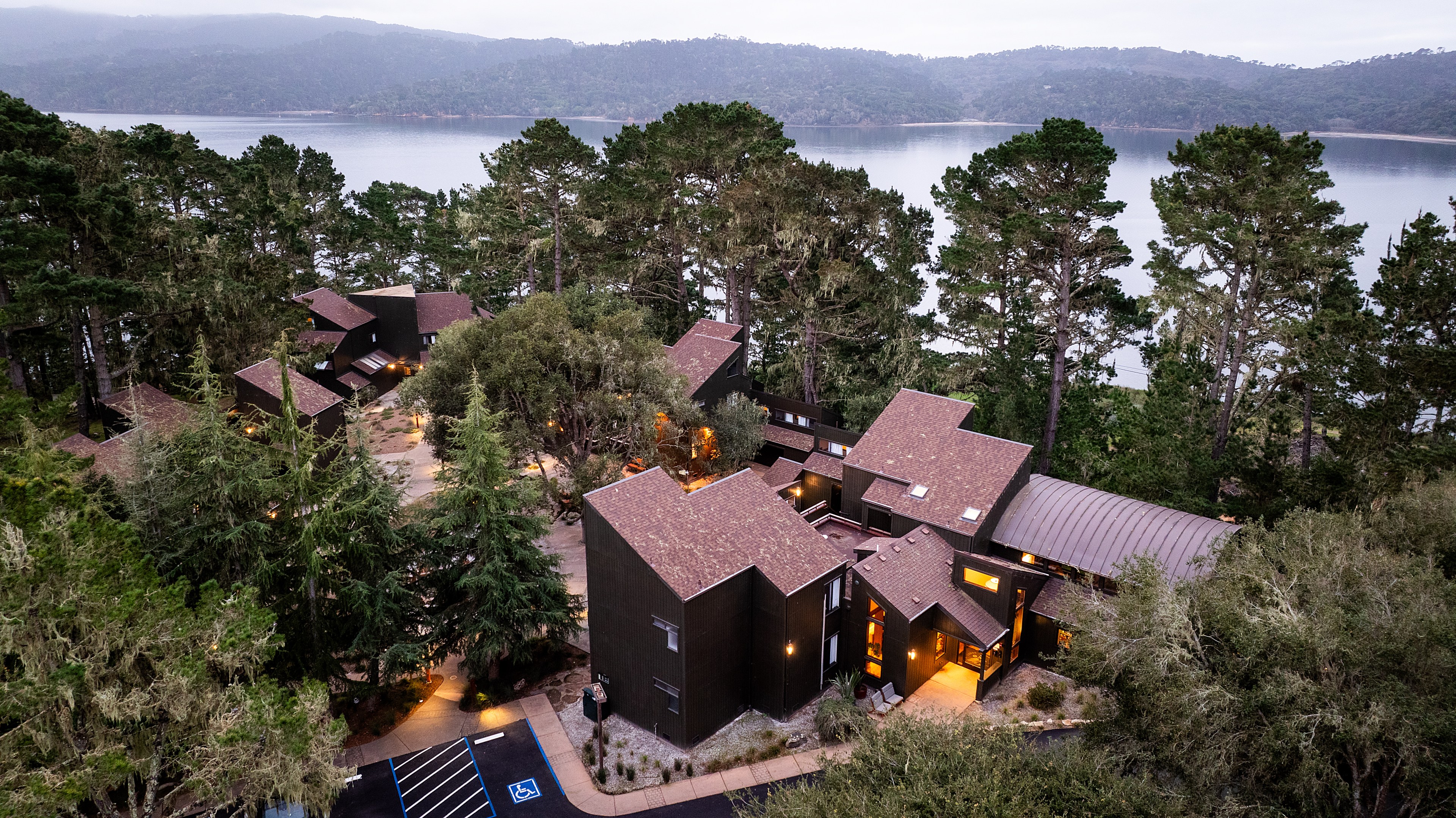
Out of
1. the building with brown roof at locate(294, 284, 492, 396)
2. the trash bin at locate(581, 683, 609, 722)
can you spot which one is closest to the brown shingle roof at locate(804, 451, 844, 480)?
the trash bin at locate(581, 683, 609, 722)

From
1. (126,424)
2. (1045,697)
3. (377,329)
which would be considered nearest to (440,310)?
(377,329)

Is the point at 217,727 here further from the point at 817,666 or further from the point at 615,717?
the point at 817,666

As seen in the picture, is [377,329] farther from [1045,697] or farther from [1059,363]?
[1045,697]

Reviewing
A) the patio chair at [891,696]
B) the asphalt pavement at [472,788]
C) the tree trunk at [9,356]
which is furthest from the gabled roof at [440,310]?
the patio chair at [891,696]

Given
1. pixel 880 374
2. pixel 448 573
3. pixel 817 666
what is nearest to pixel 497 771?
pixel 448 573

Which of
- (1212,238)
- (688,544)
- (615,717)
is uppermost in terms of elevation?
(1212,238)

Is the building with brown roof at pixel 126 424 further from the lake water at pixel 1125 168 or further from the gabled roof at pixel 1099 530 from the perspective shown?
the lake water at pixel 1125 168
